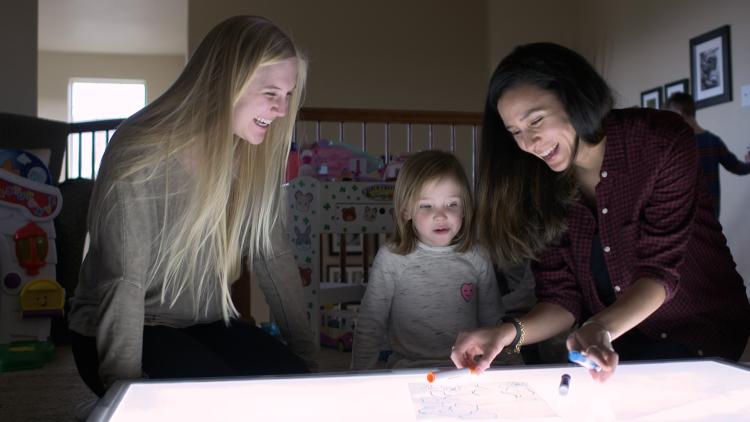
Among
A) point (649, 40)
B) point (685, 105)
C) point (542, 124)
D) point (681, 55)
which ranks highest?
point (649, 40)

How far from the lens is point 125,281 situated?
1.25 meters

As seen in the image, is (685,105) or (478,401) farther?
(685,105)

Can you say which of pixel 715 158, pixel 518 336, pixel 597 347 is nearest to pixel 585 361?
pixel 597 347

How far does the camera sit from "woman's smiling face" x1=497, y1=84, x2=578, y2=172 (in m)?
1.32

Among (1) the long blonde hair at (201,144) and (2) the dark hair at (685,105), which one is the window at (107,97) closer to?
(2) the dark hair at (685,105)

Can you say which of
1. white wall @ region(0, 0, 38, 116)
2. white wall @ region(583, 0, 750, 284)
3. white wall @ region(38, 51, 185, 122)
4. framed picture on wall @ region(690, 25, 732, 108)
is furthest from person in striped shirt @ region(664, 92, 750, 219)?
white wall @ region(38, 51, 185, 122)

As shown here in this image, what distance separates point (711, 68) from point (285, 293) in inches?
144

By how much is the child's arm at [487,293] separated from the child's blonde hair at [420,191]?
0.06m

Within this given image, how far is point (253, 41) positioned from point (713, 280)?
1044 mm

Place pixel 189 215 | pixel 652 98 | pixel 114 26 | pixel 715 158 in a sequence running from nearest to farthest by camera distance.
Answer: pixel 189 215, pixel 715 158, pixel 652 98, pixel 114 26

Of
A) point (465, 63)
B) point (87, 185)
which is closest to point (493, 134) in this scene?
point (87, 185)

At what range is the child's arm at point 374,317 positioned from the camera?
5.90ft

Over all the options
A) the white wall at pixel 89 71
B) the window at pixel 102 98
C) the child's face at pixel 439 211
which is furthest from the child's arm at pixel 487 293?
the window at pixel 102 98

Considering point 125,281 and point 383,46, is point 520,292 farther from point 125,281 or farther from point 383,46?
point 383,46
